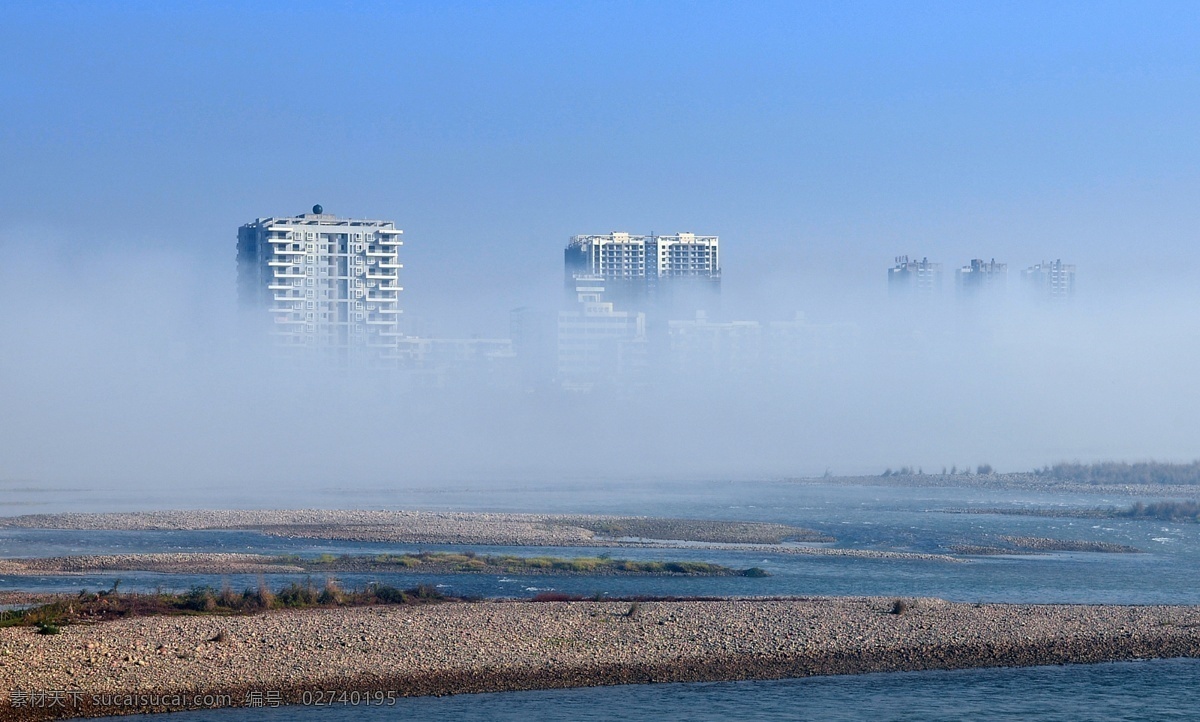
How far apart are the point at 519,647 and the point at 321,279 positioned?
117795mm

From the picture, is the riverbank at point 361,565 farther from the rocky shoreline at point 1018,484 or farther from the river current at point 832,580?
the rocky shoreline at point 1018,484

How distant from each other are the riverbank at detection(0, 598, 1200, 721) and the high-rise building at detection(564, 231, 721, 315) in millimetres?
153652

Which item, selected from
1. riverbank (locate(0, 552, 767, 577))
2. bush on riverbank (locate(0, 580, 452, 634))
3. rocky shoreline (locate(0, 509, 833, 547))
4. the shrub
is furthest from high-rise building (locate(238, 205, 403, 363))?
the shrub

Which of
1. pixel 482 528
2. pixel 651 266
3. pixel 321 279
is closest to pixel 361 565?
pixel 482 528

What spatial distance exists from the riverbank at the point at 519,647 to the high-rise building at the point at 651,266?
15365cm

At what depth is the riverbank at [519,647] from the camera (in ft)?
81.9

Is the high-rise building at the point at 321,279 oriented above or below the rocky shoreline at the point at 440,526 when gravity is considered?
above

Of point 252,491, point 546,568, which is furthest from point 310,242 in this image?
point 546,568

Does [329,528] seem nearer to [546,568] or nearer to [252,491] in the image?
[546,568]

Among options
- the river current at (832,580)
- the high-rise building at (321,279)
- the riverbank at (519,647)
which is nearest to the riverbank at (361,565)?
the river current at (832,580)

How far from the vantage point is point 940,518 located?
75.6m

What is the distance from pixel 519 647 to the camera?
96.1 ft

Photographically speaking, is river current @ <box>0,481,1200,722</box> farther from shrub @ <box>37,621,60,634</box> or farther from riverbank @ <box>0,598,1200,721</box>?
shrub @ <box>37,621,60,634</box>

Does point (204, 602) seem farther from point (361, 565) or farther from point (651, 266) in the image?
point (651, 266)
